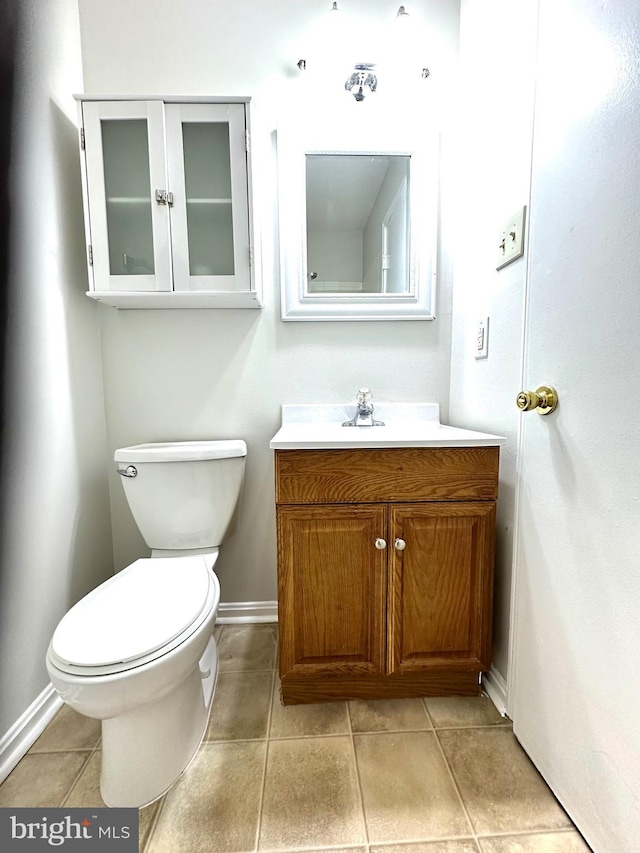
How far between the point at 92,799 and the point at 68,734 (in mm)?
254

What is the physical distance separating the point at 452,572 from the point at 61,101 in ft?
6.27

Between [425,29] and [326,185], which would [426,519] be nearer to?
[326,185]

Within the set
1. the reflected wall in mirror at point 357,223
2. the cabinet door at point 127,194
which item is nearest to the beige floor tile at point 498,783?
the reflected wall in mirror at point 357,223

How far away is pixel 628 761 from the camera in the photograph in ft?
2.11

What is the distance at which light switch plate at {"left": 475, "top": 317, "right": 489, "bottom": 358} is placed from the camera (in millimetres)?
1155

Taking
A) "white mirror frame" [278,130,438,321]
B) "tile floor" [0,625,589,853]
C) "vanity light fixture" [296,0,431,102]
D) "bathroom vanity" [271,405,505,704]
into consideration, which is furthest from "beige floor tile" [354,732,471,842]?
"vanity light fixture" [296,0,431,102]

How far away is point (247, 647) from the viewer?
1357 millimetres

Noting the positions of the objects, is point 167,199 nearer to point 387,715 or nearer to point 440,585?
point 440,585

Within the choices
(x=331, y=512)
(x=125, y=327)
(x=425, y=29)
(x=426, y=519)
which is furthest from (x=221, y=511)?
(x=425, y=29)

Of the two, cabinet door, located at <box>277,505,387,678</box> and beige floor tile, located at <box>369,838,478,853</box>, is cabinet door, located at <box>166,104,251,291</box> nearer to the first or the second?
cabinet door, located at <box>277,505,387,678</box>

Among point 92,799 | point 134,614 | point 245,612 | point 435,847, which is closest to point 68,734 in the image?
point 92,799

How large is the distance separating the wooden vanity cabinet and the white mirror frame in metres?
0.64

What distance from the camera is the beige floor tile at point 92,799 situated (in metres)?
0.79

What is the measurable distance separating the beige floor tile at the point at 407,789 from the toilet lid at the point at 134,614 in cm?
58
